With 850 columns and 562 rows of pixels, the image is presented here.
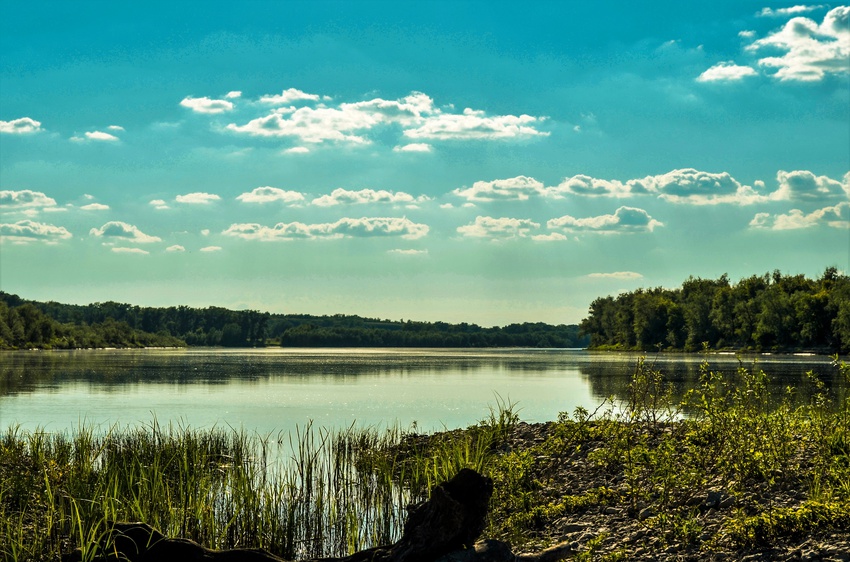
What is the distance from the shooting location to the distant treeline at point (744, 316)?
12450cm

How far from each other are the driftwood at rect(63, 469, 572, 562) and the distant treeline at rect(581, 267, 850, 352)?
350 feet

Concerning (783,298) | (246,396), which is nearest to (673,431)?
(246,396)

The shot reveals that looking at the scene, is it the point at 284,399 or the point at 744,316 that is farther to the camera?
the point at 744,316

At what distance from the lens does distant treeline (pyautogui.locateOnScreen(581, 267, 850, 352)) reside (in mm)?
124500

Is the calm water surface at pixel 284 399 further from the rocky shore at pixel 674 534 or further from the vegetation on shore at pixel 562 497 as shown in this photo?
the rocky shore at pixel 674 534

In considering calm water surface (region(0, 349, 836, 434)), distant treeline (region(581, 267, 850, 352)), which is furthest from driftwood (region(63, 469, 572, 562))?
distant treeline (region(581, 267, 850, 352))

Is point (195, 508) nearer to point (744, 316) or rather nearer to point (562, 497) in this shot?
point (562, 497)

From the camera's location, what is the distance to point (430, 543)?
31.6 ft

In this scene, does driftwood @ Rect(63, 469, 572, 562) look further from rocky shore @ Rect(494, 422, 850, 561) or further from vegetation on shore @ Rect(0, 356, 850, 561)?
→ rocky shore @ Rect(494, 422, 850, 561)

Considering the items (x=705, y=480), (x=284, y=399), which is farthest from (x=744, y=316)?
(x=705, y=480)

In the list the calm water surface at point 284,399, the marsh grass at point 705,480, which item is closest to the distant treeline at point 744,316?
the calm water surface at point 284,399

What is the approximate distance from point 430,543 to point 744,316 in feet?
467

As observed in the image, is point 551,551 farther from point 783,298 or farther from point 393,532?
point 783,298

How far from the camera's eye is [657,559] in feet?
34.9
